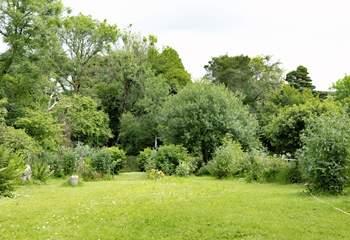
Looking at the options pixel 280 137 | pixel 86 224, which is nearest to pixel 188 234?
pixel 86 224

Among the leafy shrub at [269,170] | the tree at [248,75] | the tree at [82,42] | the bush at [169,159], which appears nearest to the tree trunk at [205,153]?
the bush at [169,159]

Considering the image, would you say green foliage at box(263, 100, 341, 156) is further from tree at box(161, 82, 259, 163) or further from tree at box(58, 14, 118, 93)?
tree at box(58, 14, 118, 93)

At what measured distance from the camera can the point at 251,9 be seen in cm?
1498

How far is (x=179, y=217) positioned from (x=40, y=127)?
16358mm

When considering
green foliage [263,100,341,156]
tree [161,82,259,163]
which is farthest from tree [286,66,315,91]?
green foliage [263,100,341,156]

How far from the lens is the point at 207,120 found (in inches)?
1015

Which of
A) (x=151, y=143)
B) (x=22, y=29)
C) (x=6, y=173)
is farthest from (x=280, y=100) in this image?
(x=6, y=173)

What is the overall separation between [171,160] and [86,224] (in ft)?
48.6

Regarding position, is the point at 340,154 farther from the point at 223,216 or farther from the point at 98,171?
the point at 98,171

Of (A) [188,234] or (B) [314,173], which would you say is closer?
(A) [188,234]

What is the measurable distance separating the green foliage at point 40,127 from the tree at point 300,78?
2846 cm

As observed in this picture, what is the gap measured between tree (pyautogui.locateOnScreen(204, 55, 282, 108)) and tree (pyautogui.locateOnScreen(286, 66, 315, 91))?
255 cm

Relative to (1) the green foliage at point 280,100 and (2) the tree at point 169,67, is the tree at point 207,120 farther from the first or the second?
(2) the tree at point 169,67

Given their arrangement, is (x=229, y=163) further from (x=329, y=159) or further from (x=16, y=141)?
(x=16, y=141)
